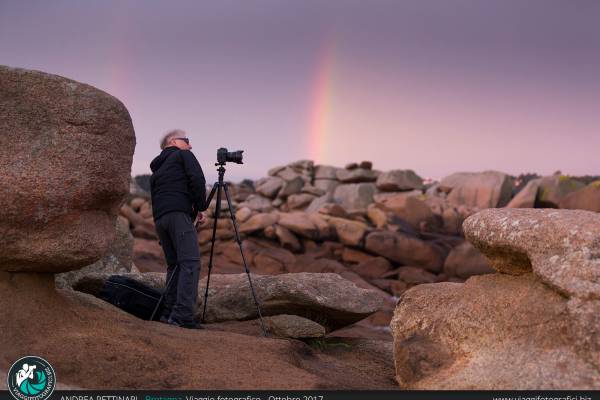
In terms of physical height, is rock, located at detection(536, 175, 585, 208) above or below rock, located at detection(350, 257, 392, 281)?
above

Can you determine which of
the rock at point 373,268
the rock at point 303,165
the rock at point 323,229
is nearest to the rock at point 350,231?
the rock at point 323,229

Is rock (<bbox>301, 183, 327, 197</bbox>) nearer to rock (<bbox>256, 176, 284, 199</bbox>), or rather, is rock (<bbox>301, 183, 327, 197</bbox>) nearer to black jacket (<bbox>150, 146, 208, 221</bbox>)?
rock (<bbox>256, 176, 284, 199</bbox>)

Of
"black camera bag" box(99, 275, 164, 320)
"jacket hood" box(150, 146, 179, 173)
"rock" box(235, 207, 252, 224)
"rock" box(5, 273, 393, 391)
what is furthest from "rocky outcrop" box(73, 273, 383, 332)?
"rock" box(235, 207, 252, 224)

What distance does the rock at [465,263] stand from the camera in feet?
79.3

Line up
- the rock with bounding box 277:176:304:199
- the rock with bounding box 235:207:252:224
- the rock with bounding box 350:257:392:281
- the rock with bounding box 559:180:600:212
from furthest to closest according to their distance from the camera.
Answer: the rock with bounding box 277:176:304:199 < the rock with bounding box 235:207:252:224 < the rock with bounding box 559:180:600:212 < the rock with bounding box 350:257:392:281

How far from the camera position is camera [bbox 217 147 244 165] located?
26.6 ft

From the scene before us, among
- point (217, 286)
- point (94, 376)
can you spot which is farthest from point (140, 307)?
point (94, 376)

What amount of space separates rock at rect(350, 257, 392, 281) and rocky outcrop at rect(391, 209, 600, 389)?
19339mm

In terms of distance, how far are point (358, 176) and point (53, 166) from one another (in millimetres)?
39197

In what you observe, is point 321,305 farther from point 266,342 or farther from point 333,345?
point 266,342

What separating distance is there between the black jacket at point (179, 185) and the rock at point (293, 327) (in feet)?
6.61

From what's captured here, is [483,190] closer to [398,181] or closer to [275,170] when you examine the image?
[398,181]

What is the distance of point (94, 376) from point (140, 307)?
299 cm

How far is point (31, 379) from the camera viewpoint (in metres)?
4.92
